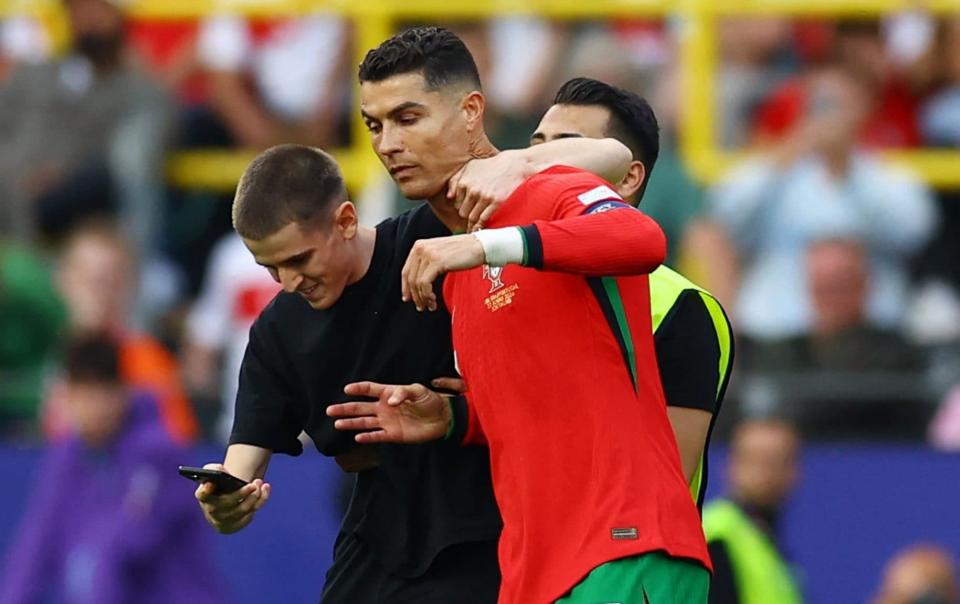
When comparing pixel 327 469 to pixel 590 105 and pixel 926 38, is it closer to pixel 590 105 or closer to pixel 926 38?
pixel 926 38

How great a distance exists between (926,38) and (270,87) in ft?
10.4

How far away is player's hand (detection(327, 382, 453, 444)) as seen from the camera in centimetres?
504

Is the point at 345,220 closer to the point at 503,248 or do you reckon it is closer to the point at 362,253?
→ the point at 362,253

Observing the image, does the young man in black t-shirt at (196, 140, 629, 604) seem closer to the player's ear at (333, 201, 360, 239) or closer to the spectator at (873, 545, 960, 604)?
the player's ear at (333, 201, 360, 239)

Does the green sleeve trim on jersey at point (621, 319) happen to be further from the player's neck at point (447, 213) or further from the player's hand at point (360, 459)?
the player's hand at point (360, 459)

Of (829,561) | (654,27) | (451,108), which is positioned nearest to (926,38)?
(654,27)

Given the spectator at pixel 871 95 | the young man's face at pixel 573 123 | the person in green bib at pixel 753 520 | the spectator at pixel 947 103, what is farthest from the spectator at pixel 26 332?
the young man's face at pixel 573 123

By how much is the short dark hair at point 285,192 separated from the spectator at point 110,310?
4750 mm

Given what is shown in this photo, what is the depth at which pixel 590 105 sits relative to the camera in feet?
18.4

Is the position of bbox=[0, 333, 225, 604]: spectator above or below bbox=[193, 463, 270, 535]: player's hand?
below

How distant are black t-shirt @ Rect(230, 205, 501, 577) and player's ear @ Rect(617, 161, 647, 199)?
1.84 feet

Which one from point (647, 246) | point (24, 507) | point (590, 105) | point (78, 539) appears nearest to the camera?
point (647, 246)

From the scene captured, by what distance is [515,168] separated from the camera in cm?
480

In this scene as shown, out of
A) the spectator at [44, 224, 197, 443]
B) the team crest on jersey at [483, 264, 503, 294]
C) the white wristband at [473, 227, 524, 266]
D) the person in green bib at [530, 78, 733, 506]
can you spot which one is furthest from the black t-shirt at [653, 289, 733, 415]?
the spectator at [44, 224, 197, 443]
